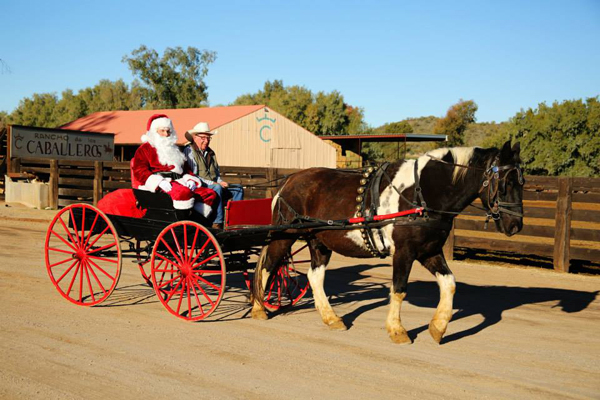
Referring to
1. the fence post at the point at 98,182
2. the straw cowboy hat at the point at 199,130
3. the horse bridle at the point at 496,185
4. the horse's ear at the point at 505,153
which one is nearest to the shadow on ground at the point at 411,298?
the horse bridle at the point at 496,185

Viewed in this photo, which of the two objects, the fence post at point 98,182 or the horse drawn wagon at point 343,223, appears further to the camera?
the fence post at point 98,182

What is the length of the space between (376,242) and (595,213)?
22.0 feet

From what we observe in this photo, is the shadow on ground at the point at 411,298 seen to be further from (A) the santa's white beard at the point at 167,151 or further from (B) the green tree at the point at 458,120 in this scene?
(B) the green tree at the point at 458,120

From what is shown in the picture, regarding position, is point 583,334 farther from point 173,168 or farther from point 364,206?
point 173,168

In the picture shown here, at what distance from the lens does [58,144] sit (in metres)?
25.3

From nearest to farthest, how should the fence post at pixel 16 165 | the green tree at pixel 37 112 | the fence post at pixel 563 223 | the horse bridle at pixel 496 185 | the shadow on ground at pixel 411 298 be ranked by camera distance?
the horse bridle at pixel 496 185 < the shadow on ground at pixel 411 298 < the fence post at pixel 563 223 < the fence post at pixel 16 165 < the green tree at pixel 37 112

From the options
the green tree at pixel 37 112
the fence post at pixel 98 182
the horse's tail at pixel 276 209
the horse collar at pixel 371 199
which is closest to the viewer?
the horse collar at pixel 371 199

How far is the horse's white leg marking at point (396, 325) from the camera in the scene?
21.8ft

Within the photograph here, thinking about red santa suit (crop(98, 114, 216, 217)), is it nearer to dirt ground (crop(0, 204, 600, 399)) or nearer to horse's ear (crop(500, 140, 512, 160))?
dirt ground (crop(0, 204, 600, 399))

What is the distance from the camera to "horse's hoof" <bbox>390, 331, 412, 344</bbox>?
21.8ft

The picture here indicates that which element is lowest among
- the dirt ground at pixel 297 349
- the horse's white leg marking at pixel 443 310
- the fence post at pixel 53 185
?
the dirt ground at pixel 297 349

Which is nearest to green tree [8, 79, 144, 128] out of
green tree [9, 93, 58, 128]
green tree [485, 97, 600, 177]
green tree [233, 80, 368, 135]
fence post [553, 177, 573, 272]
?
green tree [9, 93, 58, 128]

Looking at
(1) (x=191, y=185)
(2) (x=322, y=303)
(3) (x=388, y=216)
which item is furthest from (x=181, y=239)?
(3) (x=388, y=216)

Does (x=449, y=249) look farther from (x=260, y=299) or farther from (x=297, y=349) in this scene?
(x=297, y=349)
